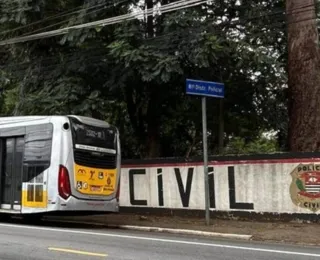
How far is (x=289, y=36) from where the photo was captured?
16422mm

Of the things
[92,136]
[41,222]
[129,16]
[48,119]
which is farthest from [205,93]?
[41,222]

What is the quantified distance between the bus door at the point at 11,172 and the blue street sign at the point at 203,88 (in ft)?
17.0

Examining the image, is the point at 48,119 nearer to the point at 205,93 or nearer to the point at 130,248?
the point at 205,93

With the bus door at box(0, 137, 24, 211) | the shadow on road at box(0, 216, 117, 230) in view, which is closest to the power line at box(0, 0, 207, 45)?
the bus door at box(0, 137, 24, 211)

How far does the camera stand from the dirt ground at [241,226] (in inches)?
498

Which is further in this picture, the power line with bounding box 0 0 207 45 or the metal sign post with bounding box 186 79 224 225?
the power line with bounding box 0 0 207 45

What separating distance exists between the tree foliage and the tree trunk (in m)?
1.17

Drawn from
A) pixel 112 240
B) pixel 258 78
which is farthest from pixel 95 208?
pixel 258 78

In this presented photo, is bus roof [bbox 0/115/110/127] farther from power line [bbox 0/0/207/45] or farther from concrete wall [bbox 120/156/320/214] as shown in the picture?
power line [bbox 0/0/207/45]

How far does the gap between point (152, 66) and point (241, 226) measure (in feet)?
18.6

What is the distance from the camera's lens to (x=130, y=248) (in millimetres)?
10406

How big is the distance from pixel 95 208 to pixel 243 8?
Answer: 30.0 ft

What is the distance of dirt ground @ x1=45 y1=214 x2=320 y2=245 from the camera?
12642mm

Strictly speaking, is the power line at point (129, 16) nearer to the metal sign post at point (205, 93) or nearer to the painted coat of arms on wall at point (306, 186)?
the metal sign post at point (205, 93)
